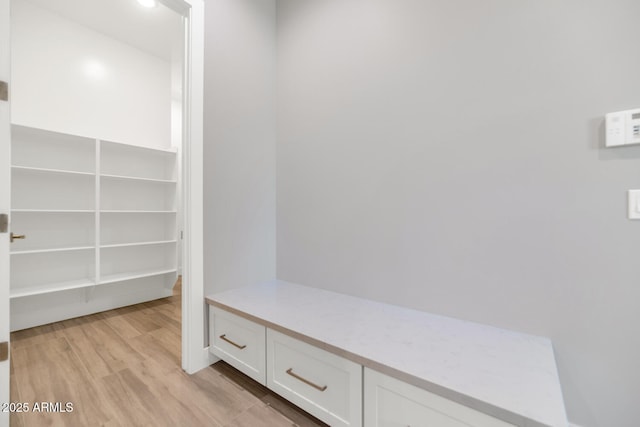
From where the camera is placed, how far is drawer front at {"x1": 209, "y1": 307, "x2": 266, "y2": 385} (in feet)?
4.62

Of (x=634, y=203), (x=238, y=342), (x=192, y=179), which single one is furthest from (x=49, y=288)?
(x=634, y=203)

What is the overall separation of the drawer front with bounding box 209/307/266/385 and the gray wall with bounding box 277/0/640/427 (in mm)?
597

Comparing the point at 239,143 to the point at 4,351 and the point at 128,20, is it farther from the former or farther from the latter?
the point at 128,20

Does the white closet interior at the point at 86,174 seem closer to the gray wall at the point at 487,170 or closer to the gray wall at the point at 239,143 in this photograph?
the gray wall at the point at 239,143

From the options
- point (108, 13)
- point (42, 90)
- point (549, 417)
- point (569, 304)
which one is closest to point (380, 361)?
point (549, 417)

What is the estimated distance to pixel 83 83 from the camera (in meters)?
2.70

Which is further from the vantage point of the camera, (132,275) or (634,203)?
(132,275)

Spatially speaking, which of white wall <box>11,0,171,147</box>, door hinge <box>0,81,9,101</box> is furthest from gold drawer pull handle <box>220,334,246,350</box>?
white wall <box>11,0,171,147</box>

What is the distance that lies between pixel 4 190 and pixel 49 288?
1867mm

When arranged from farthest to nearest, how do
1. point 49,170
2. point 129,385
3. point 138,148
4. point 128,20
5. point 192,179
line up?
point 138,148 < point 128,20 < point 49,170 < point 192,179 < point 129,385

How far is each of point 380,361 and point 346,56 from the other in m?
1.77

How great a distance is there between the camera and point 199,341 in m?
1.66

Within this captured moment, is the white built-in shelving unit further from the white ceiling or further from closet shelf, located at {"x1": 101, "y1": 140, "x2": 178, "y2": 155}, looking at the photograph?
the white ceiling

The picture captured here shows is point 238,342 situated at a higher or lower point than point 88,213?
lower
